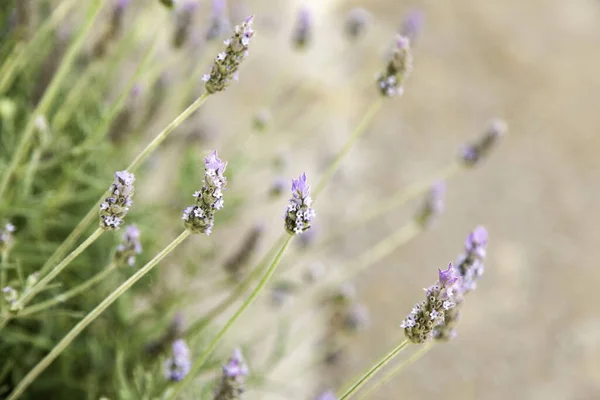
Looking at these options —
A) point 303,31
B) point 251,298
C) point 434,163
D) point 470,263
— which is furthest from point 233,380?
point 434,163

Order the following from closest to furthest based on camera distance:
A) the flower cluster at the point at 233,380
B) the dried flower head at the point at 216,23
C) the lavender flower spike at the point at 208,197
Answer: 1. the lavender flower spike at the point at 208,197
2. the flower cluster at the point at 233,380
3. the dried flower head at the point at 216,23

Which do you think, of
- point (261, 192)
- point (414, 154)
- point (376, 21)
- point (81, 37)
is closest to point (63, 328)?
point (81, 37)

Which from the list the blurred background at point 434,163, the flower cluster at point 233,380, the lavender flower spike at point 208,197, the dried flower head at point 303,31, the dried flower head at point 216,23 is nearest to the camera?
the lavender flower spike at point 208,197

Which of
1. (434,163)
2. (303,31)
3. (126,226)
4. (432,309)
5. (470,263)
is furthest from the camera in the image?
(434,163)

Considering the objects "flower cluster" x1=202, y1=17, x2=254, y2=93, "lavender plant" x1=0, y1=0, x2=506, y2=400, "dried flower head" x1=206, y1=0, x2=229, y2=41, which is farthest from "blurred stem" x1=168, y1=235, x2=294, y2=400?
"dried flower head" x1=206, y1=0, x2=229, y2=41

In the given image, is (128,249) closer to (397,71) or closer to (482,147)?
(397,71)

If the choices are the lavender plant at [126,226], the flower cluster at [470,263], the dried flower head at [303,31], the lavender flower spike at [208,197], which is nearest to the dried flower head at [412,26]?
the lavender plant at [126,226]

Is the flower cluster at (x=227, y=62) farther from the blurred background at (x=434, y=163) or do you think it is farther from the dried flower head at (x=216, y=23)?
the blurred background at (x=434, y=163)
